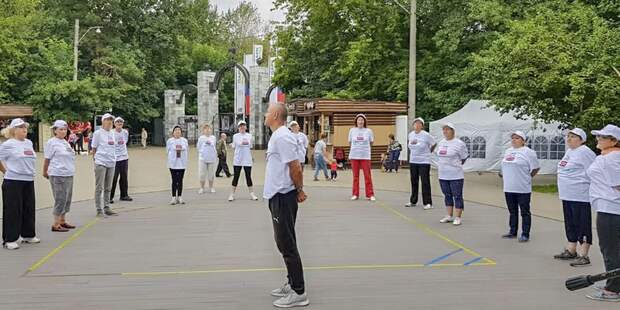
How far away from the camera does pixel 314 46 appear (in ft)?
102

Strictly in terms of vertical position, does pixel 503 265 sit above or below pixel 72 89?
below

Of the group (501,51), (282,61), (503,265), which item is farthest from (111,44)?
(503,265)

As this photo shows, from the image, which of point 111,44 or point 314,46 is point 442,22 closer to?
point 314,46

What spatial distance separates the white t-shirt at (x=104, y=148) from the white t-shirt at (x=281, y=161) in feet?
20.7

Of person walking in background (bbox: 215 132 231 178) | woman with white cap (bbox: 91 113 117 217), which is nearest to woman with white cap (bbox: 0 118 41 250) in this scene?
woman with white cap (bbox: 91 113 117 217)

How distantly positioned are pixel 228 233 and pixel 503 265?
13.6ft

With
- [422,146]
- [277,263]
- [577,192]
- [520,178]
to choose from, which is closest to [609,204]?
[577,192]

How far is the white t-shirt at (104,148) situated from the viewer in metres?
11.5

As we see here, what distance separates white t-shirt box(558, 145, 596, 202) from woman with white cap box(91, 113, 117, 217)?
24.5ft

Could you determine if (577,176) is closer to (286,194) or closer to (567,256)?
(567,256)

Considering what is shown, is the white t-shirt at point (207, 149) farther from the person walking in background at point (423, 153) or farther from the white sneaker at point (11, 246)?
the white sneaker at point (11, 246)

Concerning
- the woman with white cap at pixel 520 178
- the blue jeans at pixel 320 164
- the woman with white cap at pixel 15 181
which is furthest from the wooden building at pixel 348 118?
the woman with white cap at pixel 15 181

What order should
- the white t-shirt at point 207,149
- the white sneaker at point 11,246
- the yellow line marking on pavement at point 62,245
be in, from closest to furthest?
the yellow line marking on pavement at point 62,245, the white sneaker at point 11,246, the white t-shirt at point 207,149

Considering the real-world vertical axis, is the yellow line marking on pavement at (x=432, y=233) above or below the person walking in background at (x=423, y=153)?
below
